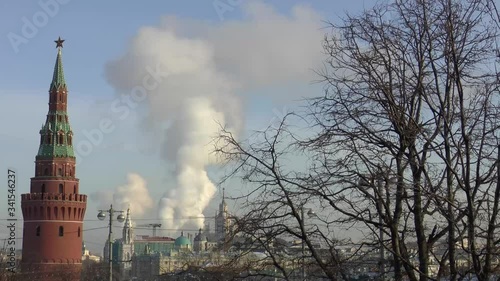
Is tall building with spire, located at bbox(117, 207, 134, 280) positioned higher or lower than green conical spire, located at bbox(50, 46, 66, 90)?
lower

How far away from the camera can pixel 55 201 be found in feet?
272

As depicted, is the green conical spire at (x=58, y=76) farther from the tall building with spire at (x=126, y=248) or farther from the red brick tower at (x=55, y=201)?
the tall building with spire at (x=126, y=248)

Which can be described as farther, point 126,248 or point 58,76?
point 126,248

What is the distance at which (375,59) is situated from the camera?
8.25 meters

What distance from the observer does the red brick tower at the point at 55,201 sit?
3206 inches

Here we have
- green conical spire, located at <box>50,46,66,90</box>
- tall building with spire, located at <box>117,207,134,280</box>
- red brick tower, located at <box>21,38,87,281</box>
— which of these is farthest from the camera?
tall building with spire, located at <box>117,207,134,280</box>

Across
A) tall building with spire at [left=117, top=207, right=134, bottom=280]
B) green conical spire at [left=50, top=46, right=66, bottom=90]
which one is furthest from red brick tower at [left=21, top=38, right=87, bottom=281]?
tall building with spire at [left=117, top=207, right=134, bottom=280]

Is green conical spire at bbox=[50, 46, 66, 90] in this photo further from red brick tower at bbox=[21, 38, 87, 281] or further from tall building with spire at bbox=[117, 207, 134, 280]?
tall building with spire at bbox=[117, 207, 134, 280]

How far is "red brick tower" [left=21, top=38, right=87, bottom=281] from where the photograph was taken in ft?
267

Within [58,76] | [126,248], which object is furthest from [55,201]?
[126,248]

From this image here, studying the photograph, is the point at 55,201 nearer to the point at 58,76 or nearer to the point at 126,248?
the point at 58,76

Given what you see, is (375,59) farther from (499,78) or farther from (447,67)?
(499,78)

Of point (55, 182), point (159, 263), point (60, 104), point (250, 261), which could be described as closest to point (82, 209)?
point (55, 182)

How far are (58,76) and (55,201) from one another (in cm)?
1398
